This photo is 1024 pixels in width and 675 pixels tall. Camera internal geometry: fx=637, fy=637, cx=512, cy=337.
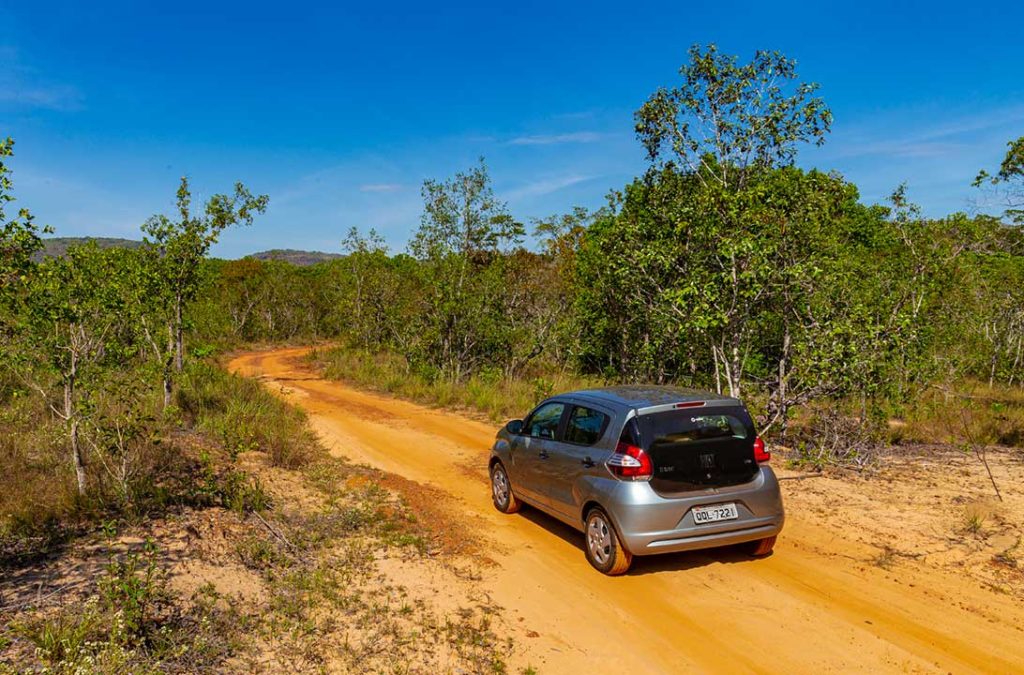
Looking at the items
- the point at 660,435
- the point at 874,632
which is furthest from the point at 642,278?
the point at 874,632

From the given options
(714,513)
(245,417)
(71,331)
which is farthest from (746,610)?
(245,417)

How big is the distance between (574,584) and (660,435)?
62.6 inches

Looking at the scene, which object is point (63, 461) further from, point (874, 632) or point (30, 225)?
point (874, 632)

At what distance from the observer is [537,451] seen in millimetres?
7238

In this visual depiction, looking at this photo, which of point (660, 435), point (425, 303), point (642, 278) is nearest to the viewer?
point (660, 435)

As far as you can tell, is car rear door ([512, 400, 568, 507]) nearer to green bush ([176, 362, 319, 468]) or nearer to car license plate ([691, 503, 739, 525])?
car license plate ([691, 503, 739, 525])

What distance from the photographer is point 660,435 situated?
5.81 m

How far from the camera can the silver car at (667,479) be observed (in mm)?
5656

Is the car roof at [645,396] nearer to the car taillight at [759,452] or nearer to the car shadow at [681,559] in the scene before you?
the car taillight at [759,452]

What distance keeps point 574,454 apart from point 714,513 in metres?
1.47

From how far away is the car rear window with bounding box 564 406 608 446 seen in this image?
6293 millimetres

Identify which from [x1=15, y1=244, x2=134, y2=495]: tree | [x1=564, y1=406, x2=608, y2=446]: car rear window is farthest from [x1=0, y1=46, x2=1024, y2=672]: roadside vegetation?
[x1=564, y1=406, x2=608, y2=446]: car rear window

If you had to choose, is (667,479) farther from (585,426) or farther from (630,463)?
(585,426)

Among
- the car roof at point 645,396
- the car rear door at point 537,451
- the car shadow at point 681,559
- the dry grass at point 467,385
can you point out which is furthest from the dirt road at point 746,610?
the dry grass at point 467,385
